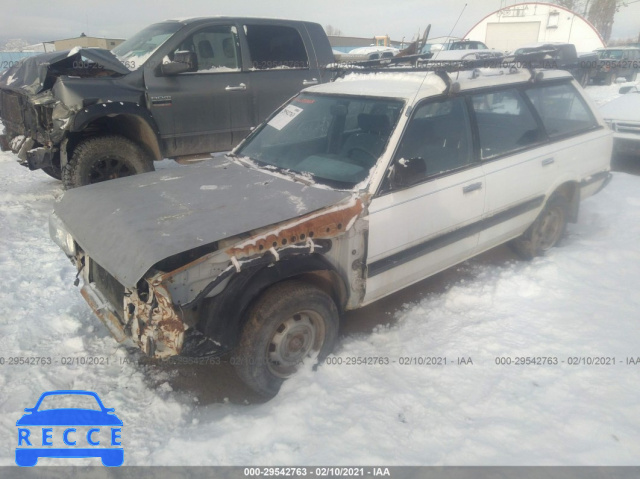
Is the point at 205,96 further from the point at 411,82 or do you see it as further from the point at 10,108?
the point at 411,82

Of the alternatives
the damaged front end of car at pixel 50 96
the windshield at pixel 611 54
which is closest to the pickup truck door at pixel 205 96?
the damaged front end of car at pixel 50 96

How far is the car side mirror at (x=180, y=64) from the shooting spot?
5305 mm

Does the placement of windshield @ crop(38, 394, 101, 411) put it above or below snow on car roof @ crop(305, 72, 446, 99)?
below

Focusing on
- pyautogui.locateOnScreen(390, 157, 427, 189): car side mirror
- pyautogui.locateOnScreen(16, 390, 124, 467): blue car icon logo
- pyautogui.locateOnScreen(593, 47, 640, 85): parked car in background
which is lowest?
pyautogui.locateOnScreen(16, 390, 124, 467): blue car icon logo

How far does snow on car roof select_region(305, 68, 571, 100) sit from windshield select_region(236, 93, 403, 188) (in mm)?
84

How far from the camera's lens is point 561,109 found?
14.1ft

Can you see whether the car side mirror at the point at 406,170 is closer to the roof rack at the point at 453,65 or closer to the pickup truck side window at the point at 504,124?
the roof rack at the point at 453,65

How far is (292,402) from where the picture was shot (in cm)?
260

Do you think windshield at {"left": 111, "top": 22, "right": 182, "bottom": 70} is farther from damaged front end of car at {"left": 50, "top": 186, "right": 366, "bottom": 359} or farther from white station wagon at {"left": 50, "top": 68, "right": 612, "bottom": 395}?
damaged front end of car at {"left": 50, "top": 186, "right": 366, "bottom": 359}

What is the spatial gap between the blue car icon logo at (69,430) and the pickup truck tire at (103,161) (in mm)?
3110

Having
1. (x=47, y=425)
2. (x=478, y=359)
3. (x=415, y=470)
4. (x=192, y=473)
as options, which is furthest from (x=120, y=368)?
(x=478, y=359)

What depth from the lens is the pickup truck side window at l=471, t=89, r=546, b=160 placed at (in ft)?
11.7

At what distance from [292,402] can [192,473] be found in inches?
25.9

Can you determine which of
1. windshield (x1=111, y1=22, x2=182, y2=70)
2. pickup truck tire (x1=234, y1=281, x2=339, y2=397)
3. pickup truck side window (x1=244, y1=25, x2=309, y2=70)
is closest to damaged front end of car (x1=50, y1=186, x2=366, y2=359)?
pickup truck tire (x1=234, y1=281, x2=339, y2=397)
